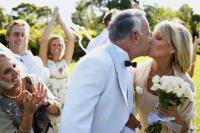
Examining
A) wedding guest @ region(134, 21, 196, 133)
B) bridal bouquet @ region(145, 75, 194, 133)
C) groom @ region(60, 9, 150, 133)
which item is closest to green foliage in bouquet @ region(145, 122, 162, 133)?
bridal bouquet @ region(145, 75, 194, 133)

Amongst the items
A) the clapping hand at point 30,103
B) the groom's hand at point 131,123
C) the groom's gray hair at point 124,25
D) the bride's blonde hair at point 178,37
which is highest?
the groom's gray hair at point 124,25

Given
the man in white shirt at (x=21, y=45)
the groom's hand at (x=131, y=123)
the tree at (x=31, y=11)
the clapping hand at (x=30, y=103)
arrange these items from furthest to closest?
the tree at (x=31, y=11) < the man in white shirt at (x=21, y=45) < the groom's hand at (x=131, y=123) < the clapping hand at (x=30, y=103)

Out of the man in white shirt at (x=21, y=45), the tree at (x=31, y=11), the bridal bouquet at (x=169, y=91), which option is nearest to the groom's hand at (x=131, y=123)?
the bridal bouquet at (x=169, y=91)

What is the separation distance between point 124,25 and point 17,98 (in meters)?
1.14

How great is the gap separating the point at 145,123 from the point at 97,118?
58.7 inches

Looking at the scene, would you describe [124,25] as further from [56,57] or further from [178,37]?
[56,57]

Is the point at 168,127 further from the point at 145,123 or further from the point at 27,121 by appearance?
the point at 27,121

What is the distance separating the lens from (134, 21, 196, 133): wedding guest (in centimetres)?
498

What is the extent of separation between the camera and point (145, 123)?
544 centimetres

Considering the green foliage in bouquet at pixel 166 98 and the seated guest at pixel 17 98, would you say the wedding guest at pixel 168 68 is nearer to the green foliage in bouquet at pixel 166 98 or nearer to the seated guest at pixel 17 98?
the green foliage in bouquet at pixel 166 98

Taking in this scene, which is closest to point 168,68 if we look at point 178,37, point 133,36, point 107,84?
point 178,37

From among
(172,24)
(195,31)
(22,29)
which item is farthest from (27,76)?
(195,31)

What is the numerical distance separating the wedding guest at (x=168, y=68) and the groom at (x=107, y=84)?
647 mm

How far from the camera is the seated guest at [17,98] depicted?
4102mm
